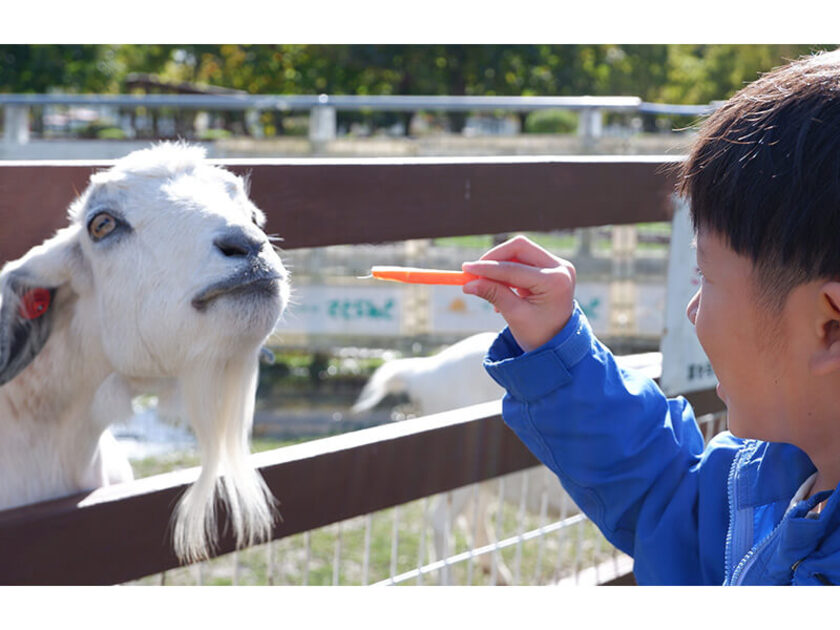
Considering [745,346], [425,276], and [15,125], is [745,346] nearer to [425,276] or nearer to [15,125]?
[425,276]

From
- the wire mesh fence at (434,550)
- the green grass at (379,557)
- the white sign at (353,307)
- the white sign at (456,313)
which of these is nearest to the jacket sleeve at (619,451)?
the wire mesh fence at (434,550)

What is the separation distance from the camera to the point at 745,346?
1.17 meters

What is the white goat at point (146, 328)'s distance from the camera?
5.37 feet

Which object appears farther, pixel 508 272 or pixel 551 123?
pixel 551 123

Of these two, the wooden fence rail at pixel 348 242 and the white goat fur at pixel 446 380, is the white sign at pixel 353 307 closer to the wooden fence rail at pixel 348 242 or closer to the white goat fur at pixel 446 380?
the white goat fur at pixel 446 380

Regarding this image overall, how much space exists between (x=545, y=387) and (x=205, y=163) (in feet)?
2.62

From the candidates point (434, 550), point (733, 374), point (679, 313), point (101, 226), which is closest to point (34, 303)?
point (101, 226)

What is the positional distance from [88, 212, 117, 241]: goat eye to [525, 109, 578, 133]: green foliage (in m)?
12.6

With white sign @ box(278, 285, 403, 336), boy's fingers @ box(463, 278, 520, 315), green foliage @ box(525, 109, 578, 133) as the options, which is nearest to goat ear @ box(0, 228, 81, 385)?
boy's fingers @ box(463, 278, 520, 315)

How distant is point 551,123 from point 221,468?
13339mm

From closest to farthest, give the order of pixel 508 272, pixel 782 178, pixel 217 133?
pixel 782 178 < pixel 508 272 < pixel 217 133

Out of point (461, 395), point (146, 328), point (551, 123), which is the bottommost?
point (461, 395)

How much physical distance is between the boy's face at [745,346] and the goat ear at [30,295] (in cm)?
108
